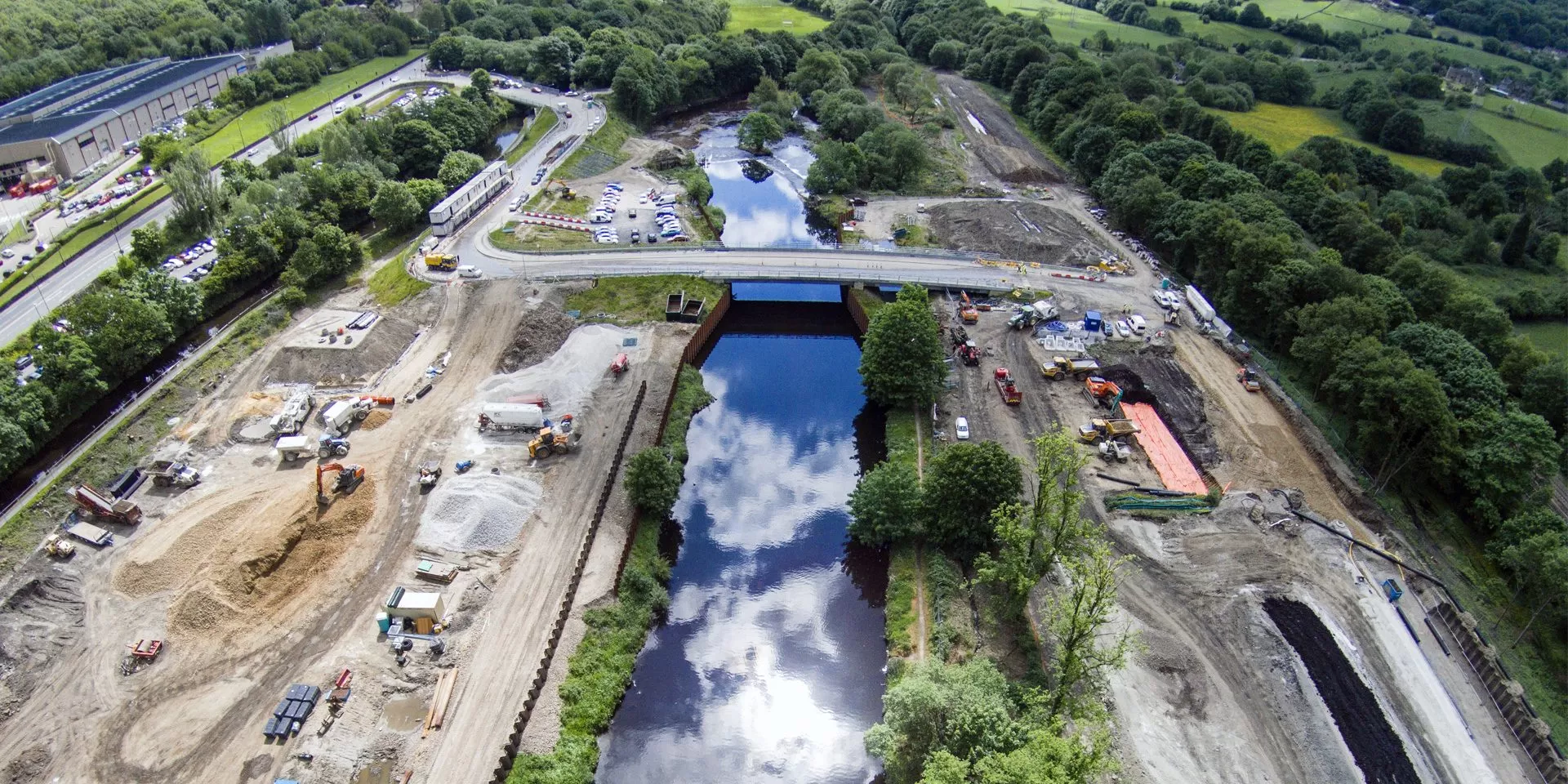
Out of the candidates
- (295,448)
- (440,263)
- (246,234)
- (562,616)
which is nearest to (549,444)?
(562,616)

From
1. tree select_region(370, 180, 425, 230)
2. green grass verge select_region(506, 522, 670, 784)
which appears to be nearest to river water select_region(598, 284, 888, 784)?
green grass verge select_region(506, 522, 670, 784)

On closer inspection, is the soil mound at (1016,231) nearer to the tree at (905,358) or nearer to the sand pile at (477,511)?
the tree at (905,358)

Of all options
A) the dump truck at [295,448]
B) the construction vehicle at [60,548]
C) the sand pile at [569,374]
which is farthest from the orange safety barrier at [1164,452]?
the construction vehicle at [60,548]

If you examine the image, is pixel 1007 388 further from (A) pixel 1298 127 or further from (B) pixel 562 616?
(A) pixel 1298 127

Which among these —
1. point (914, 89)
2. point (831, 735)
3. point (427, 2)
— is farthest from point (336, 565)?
point (427, 2)

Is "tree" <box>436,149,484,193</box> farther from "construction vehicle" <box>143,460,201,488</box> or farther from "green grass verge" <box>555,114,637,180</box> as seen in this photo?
"construction vehicle" <box>143,460,201,488</box>

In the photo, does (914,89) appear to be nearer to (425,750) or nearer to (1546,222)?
(1546,222)
